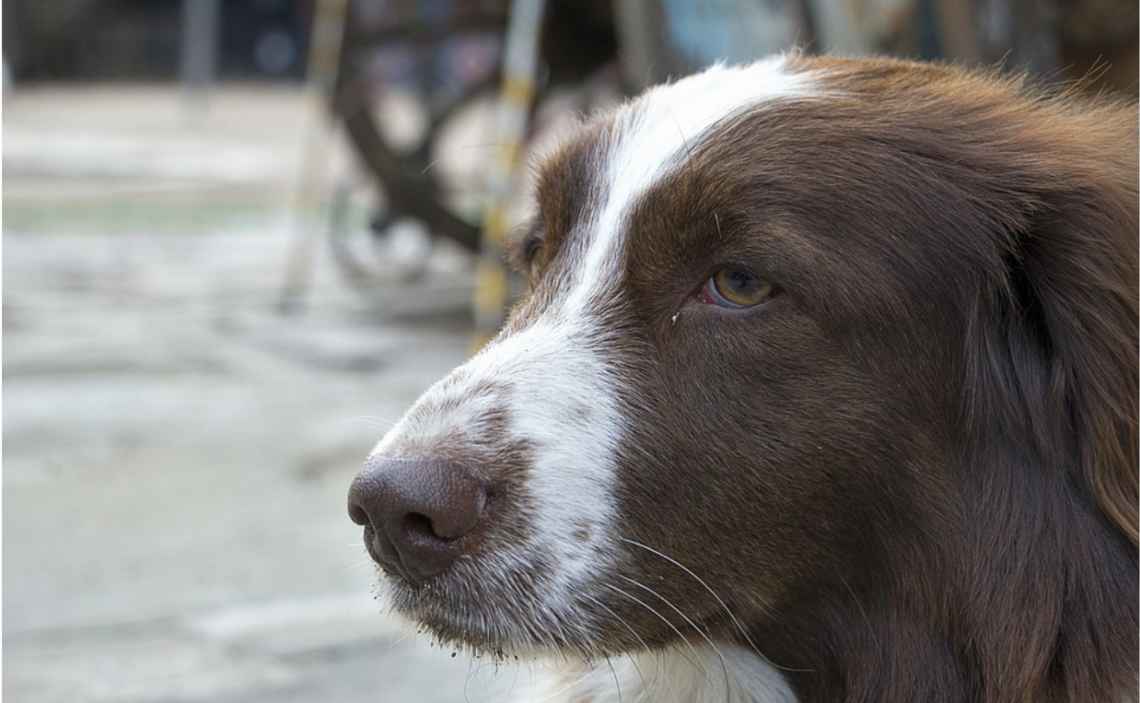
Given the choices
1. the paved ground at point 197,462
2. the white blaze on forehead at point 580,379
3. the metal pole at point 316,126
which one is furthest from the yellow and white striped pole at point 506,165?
the white blaze on forehead at point 580,379

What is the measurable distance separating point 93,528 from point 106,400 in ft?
6.06

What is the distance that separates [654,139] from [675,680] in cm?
91

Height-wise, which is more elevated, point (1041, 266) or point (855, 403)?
point (1041, 266)

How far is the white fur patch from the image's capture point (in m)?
2.63

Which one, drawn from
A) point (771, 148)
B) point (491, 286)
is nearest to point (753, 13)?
point (491, 286)

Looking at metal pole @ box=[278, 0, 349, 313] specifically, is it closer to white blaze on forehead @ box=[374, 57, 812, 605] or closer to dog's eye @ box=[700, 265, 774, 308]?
white blaze on forehead @ box=[374, 57, 812, 605]

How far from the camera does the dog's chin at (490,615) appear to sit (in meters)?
2.38

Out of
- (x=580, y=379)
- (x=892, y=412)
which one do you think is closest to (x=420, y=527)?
(x=580, y=379)

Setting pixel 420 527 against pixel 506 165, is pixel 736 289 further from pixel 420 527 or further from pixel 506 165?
pixel 506 165

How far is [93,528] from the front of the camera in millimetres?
5762

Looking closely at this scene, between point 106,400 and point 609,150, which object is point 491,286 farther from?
point 609,150

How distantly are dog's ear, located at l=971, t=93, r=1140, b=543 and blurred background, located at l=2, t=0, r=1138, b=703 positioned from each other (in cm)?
87

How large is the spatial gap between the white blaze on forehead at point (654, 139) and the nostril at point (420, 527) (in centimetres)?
48

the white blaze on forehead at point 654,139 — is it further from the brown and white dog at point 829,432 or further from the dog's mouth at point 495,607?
the dog's mouth at point 495,607
